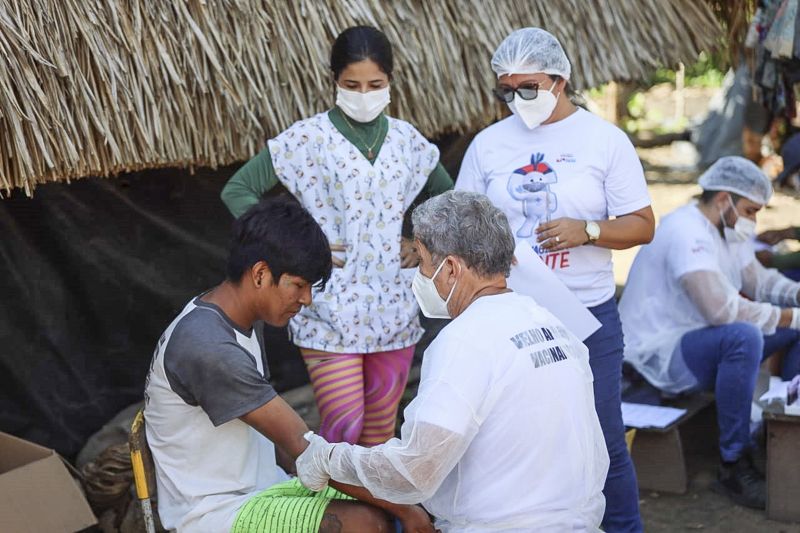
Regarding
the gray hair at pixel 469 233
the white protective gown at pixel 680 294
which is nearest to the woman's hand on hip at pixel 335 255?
the gray hair at pixel 469 233

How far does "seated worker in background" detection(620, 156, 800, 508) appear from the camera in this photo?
4.55m

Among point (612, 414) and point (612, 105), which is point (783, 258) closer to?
point (612, 414)

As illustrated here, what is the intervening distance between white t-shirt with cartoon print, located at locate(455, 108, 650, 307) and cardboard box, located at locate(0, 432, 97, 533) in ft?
5.45

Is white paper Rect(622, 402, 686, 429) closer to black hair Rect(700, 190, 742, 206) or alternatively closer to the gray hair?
black hair Rect(700, 190, 742, 206)

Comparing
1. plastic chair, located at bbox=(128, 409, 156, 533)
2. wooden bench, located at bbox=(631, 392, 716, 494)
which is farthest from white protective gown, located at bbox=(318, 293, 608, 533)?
wooden bench, located at bbox=(631, 392, 716, 494)

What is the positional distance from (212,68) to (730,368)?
97.4 inches

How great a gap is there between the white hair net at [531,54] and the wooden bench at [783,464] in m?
1.76

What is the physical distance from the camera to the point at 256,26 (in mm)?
4059

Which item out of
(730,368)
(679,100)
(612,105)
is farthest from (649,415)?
(679,100)

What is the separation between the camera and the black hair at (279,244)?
2721 millimetres

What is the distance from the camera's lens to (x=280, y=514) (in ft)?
8.63

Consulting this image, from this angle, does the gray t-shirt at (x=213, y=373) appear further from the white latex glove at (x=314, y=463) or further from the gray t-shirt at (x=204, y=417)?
the white latex glove at (x=314, y=463)

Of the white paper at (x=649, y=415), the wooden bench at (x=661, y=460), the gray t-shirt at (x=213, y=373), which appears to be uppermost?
the gray t-shirt at (x=213, y=373)

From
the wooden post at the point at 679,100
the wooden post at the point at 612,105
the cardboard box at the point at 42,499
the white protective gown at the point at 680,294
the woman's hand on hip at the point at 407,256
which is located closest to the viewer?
the cardboard box at the point at 42,499
